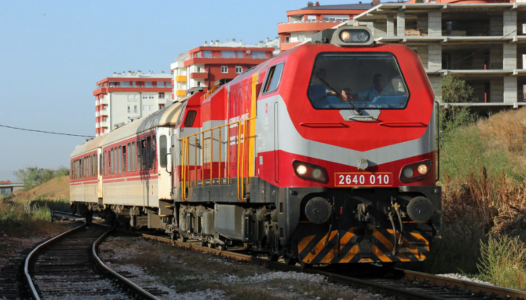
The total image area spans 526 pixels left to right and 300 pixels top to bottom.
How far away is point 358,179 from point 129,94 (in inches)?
4549

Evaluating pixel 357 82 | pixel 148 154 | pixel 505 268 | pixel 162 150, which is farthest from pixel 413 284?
pixel 148 154

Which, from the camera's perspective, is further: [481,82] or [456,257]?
[481,82]

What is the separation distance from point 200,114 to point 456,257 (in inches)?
271

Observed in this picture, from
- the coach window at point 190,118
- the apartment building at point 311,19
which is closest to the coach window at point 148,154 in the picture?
the coach window at point 190,118

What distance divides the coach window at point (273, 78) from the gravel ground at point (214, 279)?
2.82m

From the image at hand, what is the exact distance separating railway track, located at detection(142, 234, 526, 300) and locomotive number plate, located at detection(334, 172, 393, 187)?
1311mm

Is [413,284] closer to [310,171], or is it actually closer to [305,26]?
[310,171]

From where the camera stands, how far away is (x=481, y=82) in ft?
173

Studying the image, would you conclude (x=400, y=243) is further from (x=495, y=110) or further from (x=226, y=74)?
(x=226, y=74)

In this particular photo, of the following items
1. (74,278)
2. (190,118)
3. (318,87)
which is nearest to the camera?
(318,87)

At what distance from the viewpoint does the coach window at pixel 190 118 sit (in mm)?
14703

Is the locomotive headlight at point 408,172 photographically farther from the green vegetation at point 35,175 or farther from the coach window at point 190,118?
the green vegetation at point 35,175

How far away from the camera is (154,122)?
17.3 m

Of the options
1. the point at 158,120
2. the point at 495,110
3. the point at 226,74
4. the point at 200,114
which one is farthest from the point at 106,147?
the point at 226,74
